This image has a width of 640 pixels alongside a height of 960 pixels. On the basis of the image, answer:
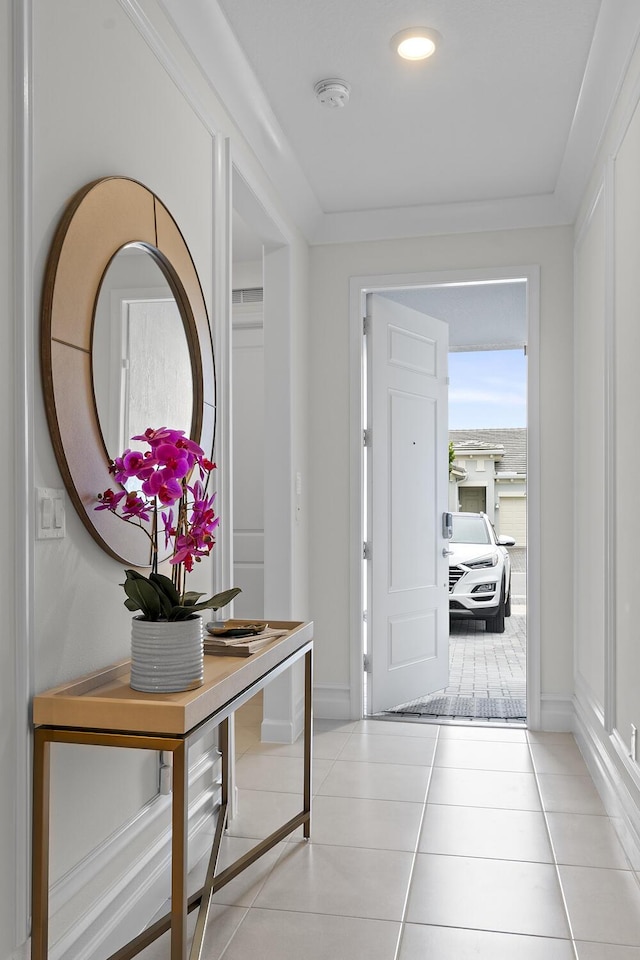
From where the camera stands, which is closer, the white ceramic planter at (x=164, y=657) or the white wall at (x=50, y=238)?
the white wall at (x=50, y=238)

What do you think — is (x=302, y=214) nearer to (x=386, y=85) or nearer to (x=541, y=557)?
(x=386, y=85)

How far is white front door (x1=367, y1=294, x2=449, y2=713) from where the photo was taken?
4301mm

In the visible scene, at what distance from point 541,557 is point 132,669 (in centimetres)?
274

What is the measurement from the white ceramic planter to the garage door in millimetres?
11145

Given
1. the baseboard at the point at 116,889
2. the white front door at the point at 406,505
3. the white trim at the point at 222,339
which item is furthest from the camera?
the white front door at the point at 406,505

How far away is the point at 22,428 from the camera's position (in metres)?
1.51

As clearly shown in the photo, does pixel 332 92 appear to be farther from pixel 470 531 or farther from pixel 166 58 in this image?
pixel 470 531

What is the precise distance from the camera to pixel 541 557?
3.99 m

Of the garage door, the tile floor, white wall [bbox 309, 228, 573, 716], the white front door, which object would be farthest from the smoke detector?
the garage door

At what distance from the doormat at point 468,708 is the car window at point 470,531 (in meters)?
2.90

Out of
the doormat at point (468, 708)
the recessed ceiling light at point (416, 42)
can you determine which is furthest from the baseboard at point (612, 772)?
the recessed ceiling light at point (416, 42)

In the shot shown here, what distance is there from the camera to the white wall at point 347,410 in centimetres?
399

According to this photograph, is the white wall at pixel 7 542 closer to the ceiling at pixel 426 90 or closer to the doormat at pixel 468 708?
the ceiling at pixel 426 90

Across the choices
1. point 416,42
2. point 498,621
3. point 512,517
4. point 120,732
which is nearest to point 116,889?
point 120,732
